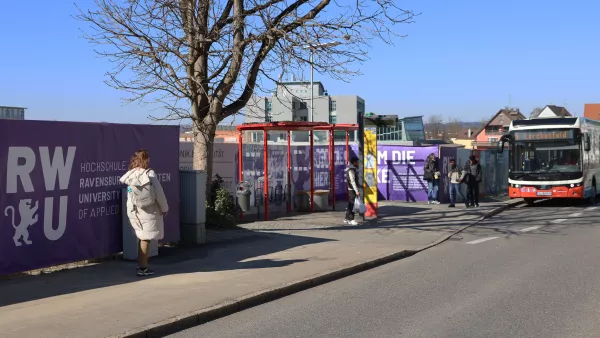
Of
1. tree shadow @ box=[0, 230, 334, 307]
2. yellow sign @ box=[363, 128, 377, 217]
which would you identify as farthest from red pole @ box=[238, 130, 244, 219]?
tree shadow @ box=[0, 230, 334, 307]

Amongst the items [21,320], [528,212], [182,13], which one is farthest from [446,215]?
[21,320]

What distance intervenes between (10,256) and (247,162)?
32.2 ft

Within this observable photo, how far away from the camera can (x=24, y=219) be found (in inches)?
348

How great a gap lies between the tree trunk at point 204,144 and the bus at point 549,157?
12.2 meters

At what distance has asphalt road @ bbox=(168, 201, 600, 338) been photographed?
22.1 feet

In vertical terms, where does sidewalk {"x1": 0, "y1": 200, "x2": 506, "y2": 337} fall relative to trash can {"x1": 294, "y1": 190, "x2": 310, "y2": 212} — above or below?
below

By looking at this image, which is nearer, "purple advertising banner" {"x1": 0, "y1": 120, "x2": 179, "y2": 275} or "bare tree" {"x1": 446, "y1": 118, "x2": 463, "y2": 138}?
"purple advertising banner" {"x1": 0, "y1": 120, "x2": 179, "y2": 275}

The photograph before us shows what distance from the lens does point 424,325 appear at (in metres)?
6.89

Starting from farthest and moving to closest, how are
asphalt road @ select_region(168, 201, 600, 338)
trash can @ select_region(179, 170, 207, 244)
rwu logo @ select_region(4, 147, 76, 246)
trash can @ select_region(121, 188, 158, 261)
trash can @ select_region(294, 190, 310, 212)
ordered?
trash can @ select_region(294, 190, 310, 212), trash can @ select_region(179, 170, 207, 244), trash can @ select_region(121, 188, 158, 261), rwu logo @ select_region(4, 147, 76, 246), asphalt road @ select_region(168, 201, 600, 338)

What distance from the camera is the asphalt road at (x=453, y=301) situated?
674 cm

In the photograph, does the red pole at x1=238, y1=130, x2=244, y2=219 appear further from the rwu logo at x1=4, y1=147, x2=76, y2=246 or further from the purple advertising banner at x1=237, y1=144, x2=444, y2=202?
the rwu logo at x1=4, y1=147, x2=76, y2=246

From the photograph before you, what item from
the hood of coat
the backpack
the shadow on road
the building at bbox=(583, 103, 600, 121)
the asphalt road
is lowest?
the asphalt road

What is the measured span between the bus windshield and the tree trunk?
13.3 metres

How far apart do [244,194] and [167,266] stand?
7.18 meters
